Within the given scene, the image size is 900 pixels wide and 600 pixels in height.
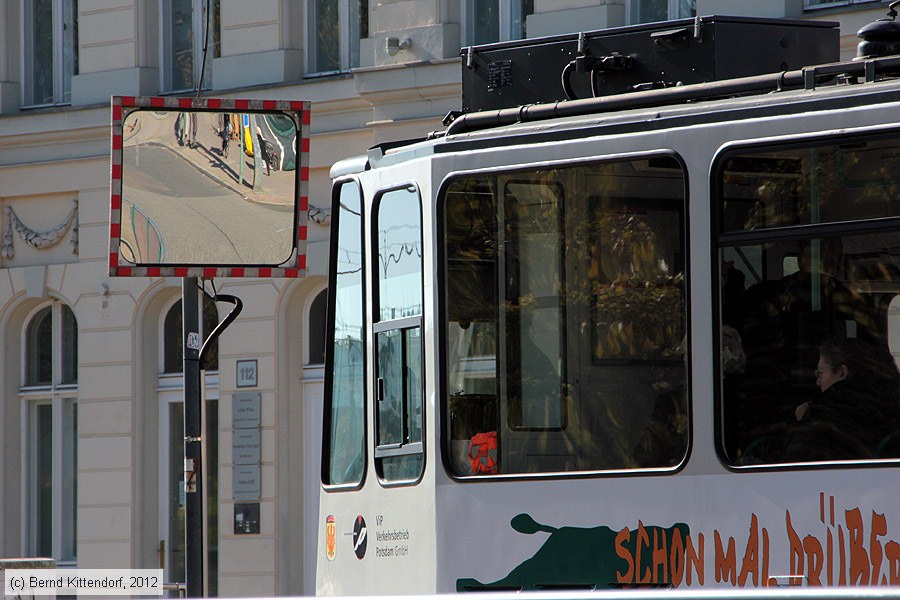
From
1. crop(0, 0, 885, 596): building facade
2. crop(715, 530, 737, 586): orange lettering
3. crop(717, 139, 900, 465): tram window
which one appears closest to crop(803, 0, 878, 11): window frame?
crop(0, 0, 885, 596): building facade

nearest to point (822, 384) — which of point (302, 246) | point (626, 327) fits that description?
point (626, 327)

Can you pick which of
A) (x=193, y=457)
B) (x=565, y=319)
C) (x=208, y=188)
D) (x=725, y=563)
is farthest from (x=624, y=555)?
(x=208, y=188)

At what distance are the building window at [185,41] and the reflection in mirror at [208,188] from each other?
31.4 feet

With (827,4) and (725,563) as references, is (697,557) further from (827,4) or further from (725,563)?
(827,4)

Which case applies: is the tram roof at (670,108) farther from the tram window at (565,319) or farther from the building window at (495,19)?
the building window at (495,19)

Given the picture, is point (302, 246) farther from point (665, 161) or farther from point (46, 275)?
point (46, 275)

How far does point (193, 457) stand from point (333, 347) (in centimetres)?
203

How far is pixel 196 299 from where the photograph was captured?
30.3 ft

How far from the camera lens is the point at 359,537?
6855mm

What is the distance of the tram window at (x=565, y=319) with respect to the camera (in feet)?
19.5

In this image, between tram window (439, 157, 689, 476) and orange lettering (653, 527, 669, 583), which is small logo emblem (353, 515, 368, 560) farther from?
orange lettering (653, 527, 669, 583)

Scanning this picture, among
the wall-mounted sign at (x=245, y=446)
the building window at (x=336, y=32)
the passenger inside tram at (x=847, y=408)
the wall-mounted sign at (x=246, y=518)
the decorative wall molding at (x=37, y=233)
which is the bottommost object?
the wall-mounted sign at (x=246, y=518)

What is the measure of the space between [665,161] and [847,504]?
1373mm

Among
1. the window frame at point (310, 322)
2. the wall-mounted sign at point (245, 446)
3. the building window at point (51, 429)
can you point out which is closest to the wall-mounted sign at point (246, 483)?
the wall-mounted sign at point (245, 446)
